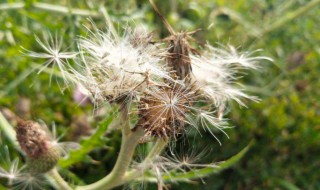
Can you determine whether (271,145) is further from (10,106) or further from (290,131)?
(10,106)

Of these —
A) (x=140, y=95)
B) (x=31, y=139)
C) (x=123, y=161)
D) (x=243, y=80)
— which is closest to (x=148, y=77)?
(x=140, y=95)

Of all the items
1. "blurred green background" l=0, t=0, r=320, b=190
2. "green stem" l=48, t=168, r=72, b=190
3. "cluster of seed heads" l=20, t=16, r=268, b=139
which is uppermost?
"blurred green background" l=0, t=0, r=320, b=190

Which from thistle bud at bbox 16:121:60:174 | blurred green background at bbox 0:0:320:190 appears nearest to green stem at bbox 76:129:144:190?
thistle bud at bbox 16:121:60:174

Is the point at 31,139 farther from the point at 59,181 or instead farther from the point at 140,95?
the point at 140,95

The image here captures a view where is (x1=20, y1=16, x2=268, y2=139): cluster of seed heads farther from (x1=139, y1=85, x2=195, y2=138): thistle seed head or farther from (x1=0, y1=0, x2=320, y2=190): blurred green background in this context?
(x1=0, y1=0, x2=320, y2=190): blurred green background

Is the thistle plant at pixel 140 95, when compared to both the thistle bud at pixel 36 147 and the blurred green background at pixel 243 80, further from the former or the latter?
the blurred green background at pixel 243 80

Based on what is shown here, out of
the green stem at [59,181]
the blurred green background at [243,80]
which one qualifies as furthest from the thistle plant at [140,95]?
the blurred green background at [243,80]

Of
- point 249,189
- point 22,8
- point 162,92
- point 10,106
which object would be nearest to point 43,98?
point 10,106
